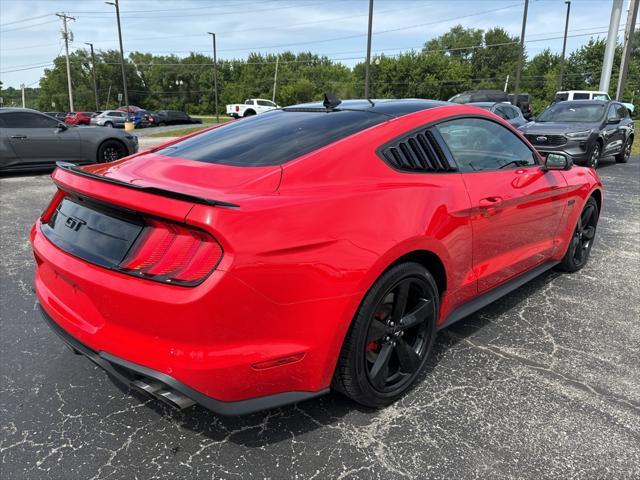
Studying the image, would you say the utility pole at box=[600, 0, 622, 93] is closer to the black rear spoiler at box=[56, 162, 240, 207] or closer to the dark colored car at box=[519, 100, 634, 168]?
the dark colored car at box=[519, 100, 634, 168]

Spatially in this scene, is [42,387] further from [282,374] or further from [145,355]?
[282,374]

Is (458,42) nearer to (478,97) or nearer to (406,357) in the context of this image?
(478,97)

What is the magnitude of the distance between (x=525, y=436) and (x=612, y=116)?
11704 mm

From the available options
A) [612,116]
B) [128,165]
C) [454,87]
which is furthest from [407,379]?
[454,87]

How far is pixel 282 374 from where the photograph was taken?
6.49 feet

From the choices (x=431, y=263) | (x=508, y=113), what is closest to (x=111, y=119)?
(x=508, y=113)

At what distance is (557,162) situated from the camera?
3602 millimetres

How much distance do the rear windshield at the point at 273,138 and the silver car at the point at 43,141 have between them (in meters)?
8.41

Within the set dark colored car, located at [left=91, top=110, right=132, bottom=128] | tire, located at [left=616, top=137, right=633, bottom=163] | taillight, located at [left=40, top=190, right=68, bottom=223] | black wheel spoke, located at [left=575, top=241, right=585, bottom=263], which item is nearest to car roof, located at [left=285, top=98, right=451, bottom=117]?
taillight, located at [left=40, top=190, right=68, bottom=223]

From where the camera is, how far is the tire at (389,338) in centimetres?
218

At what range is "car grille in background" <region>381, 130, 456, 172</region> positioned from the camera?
249cm

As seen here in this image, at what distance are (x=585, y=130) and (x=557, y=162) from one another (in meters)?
8.31

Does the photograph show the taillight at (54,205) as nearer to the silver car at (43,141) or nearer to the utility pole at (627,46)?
the silver car at (43,141)

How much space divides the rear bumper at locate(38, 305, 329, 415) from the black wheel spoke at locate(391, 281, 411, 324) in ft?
1.95
